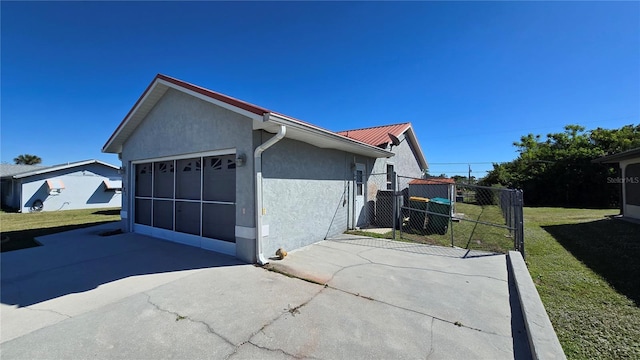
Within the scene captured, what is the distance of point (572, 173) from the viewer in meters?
21.5

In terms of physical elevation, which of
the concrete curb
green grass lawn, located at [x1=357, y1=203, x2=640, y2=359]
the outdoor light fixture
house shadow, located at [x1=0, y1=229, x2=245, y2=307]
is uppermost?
the outdoor light fixture

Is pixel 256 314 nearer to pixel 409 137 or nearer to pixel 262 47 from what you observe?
pixel 262 47

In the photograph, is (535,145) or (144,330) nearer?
(144,330)

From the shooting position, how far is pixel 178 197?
7293 mm

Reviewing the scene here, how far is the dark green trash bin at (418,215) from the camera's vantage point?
9438 millimetres

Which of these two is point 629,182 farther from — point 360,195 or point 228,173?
point 228,173

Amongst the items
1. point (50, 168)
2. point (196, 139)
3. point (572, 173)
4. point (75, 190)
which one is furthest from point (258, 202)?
point (572, 173)

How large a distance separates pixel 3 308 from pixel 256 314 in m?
3.50

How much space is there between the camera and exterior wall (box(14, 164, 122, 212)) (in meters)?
17.8

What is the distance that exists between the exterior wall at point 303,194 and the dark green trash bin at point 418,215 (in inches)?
100

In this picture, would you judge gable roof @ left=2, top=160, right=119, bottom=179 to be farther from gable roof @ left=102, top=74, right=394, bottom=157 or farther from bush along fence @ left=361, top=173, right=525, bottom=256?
bush along fence @ left=361, top=173, right=525, bottom=256

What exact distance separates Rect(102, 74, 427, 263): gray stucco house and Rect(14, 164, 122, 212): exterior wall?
1509 cm

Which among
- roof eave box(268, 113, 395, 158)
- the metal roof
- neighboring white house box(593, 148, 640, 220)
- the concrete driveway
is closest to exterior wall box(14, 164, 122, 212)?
the concrete driveway

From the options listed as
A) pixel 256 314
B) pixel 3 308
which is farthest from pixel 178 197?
pixel 256 314
